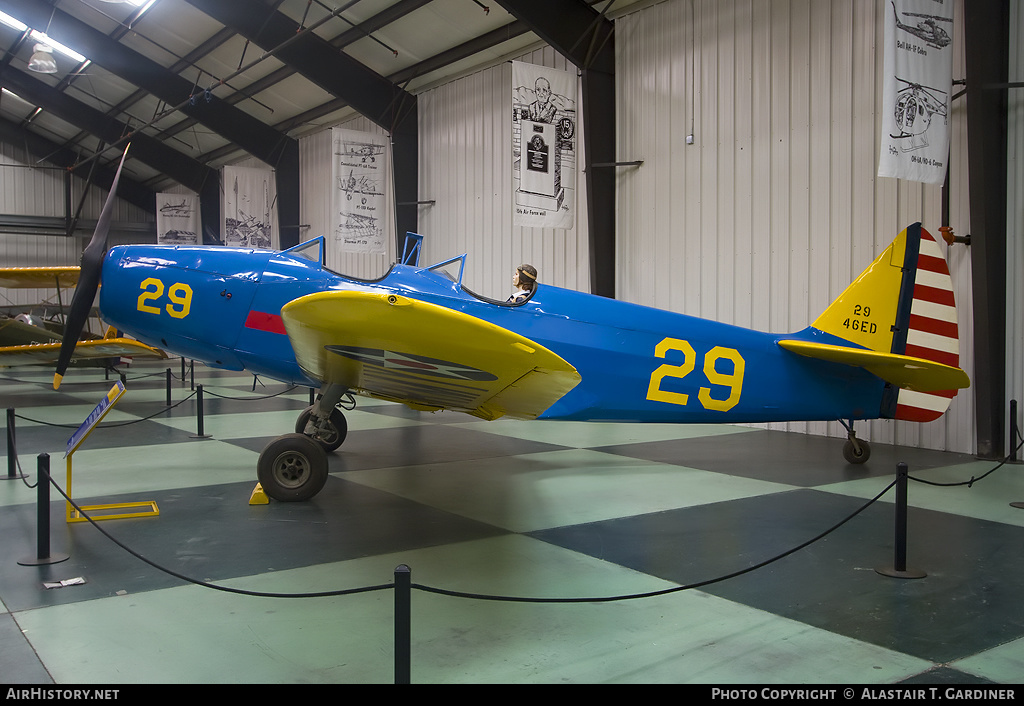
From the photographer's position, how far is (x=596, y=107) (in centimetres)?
1204

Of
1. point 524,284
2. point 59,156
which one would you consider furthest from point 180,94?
point 524,284

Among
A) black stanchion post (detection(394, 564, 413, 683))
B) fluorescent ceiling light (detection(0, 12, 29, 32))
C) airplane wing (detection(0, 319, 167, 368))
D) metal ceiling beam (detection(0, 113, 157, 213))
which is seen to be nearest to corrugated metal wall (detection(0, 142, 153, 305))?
metal ceiling beam (detection(0, 113, 157, 213))

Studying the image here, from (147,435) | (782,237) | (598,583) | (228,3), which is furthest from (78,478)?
(228,3)

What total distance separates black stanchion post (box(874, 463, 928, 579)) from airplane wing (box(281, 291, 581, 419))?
73.0 inches

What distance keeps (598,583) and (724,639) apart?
902mm

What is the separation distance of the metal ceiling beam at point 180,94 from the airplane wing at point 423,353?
52.9 feet

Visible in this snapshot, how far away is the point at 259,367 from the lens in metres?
6.10

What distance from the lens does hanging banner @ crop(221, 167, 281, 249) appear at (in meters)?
20.3

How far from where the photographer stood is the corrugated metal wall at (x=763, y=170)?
349 inches

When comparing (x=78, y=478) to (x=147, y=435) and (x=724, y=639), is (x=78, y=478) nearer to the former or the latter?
(x=147, y=435)

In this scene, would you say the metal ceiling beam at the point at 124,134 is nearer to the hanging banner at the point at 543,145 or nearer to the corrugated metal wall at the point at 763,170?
the hanging banner at the point at 543,145

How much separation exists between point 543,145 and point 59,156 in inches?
1127

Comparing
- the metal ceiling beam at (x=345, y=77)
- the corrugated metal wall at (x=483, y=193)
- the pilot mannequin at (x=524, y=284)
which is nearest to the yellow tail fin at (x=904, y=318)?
the pilot mannequin at (x=524, y=284)

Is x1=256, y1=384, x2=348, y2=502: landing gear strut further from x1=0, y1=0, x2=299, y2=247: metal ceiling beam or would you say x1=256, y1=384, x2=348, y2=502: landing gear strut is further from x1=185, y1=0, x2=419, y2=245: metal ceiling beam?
x1=0, y1=0, x2=299, y2=247: metal ceiling beam
